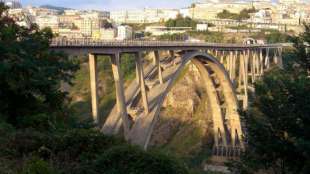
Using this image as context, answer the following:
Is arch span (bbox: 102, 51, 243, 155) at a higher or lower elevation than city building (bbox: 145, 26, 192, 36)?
lower

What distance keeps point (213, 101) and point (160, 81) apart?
63.5 feet

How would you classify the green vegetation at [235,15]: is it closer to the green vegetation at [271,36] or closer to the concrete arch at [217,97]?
the green vegetation at [271,36]

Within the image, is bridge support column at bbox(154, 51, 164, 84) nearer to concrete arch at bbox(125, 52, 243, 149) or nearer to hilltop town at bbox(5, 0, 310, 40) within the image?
concrete arch at bbox(125, 52, 243, 149)

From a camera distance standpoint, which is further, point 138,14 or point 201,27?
point 138,14

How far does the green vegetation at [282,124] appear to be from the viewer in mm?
13039

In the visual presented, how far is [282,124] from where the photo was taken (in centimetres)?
1364

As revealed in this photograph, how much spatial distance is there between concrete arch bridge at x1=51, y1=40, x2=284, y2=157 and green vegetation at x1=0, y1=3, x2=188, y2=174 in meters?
3.62

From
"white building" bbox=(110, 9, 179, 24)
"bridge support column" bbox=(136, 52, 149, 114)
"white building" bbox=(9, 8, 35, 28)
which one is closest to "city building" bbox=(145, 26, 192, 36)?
"white building" bbox=(9, 8, 35, 28)

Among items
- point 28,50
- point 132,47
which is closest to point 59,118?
point 28,50

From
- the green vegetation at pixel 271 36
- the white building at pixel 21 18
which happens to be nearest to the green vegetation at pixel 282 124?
the white building at pixel 21 18

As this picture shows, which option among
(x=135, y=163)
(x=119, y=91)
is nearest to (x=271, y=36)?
(x=119, y=91)

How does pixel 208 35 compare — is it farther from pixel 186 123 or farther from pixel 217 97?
pixel 217 97

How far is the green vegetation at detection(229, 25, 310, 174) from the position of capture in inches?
513

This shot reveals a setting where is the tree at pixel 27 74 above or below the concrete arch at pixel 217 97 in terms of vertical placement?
above
